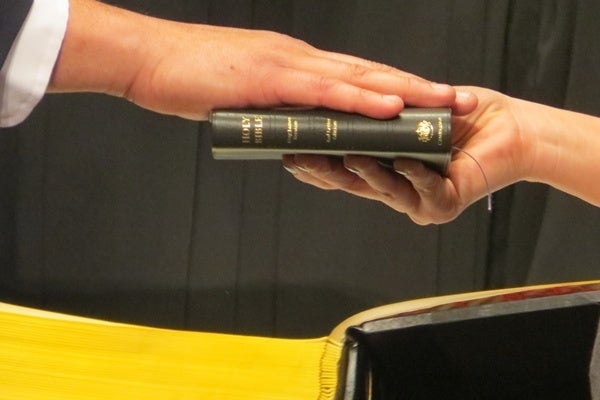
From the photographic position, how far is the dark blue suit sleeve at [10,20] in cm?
69

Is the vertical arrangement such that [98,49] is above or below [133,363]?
above

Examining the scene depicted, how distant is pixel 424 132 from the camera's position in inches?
26.5

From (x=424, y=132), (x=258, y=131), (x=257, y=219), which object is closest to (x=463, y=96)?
(x=424, y=132)

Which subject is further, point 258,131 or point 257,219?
point 257,219

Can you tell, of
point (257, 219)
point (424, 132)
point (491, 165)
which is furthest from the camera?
point (257, 219)

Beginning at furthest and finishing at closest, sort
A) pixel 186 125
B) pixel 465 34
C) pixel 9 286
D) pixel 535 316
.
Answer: pixel 9 286 < pixel 186 125 < pixel 465 34 < pixel 535 316

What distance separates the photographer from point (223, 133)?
2.24 feet

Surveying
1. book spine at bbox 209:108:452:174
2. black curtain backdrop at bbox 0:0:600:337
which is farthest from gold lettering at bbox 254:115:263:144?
black curtain backdrop at bbox 0:0:600:337

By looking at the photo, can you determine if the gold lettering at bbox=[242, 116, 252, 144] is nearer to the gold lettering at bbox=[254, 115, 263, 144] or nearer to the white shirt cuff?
the gold lettering at bbox=[254, 115, 263, 144]

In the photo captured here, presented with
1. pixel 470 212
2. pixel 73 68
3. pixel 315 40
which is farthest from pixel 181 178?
pixel 73 68

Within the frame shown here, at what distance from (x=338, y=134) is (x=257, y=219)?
879 millimetres

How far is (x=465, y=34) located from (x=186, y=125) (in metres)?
0.52

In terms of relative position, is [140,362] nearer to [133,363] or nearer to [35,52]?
[133,363]

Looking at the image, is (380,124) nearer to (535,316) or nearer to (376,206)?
(535,316)
